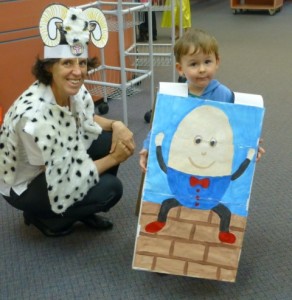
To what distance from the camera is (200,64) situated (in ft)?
4.55

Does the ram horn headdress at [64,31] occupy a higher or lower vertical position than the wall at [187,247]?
higher

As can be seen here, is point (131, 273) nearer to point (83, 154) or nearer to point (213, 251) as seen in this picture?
point (213, 251)

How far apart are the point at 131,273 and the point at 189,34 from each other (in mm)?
888

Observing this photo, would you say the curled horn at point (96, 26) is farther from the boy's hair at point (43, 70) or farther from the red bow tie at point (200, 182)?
the red bow tie at point (200, 182)

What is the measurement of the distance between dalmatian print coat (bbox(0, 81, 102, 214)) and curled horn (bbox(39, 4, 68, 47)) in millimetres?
195

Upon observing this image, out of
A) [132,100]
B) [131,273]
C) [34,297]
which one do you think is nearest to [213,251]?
[131,273]

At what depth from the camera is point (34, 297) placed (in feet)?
4.99

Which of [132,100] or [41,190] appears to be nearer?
[41,190]

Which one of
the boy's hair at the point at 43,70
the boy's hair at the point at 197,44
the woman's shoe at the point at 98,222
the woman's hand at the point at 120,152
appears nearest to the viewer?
the boy's hair at the point at 197,44

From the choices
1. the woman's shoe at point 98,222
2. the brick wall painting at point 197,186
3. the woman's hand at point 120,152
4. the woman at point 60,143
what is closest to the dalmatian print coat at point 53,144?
the woman at point 60,143

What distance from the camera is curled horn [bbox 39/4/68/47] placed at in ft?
4.82

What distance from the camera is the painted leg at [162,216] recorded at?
4.60 ft

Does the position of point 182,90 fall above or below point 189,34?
below

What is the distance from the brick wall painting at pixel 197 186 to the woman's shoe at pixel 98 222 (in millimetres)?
474
